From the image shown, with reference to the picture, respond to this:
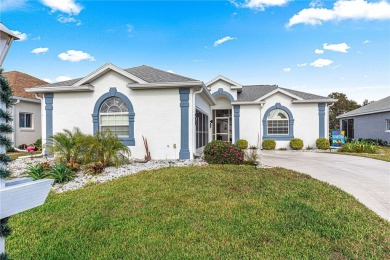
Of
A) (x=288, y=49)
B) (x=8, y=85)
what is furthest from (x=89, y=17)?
(x=288, y=49)

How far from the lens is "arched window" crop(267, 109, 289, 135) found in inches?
664

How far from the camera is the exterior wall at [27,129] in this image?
1565 centimetres

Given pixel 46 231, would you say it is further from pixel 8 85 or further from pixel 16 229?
pixel 8 85

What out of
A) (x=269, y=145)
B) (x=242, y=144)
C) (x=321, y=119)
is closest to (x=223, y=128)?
(x=242, y=144)

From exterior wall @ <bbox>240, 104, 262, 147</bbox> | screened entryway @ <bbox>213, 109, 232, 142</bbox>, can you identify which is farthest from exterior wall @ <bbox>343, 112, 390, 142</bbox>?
screened entryway @ <bbox>213, 109, 232, 142</bbox>

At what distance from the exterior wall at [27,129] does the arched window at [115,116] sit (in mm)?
8897

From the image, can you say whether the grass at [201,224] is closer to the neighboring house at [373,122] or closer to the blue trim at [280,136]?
the blue trim at [280,136]

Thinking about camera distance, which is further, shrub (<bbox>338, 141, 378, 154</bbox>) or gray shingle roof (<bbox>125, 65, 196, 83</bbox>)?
shrub (<bbox>338, 141, 378, 154</bbox>)

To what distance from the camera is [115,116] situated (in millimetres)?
10969

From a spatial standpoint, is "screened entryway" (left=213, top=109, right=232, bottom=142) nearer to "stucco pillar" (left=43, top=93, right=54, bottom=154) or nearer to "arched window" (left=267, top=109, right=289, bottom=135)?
"arched window" (left=267, top=109, right=289, bottom=135)

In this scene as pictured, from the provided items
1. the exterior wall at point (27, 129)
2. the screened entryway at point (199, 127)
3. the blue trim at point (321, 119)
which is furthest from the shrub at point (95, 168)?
the blue trim at point (321, 119)

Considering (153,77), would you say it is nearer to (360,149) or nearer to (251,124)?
(251,124)

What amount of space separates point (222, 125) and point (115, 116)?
10.5m

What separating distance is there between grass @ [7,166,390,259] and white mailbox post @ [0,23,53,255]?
209 cm
